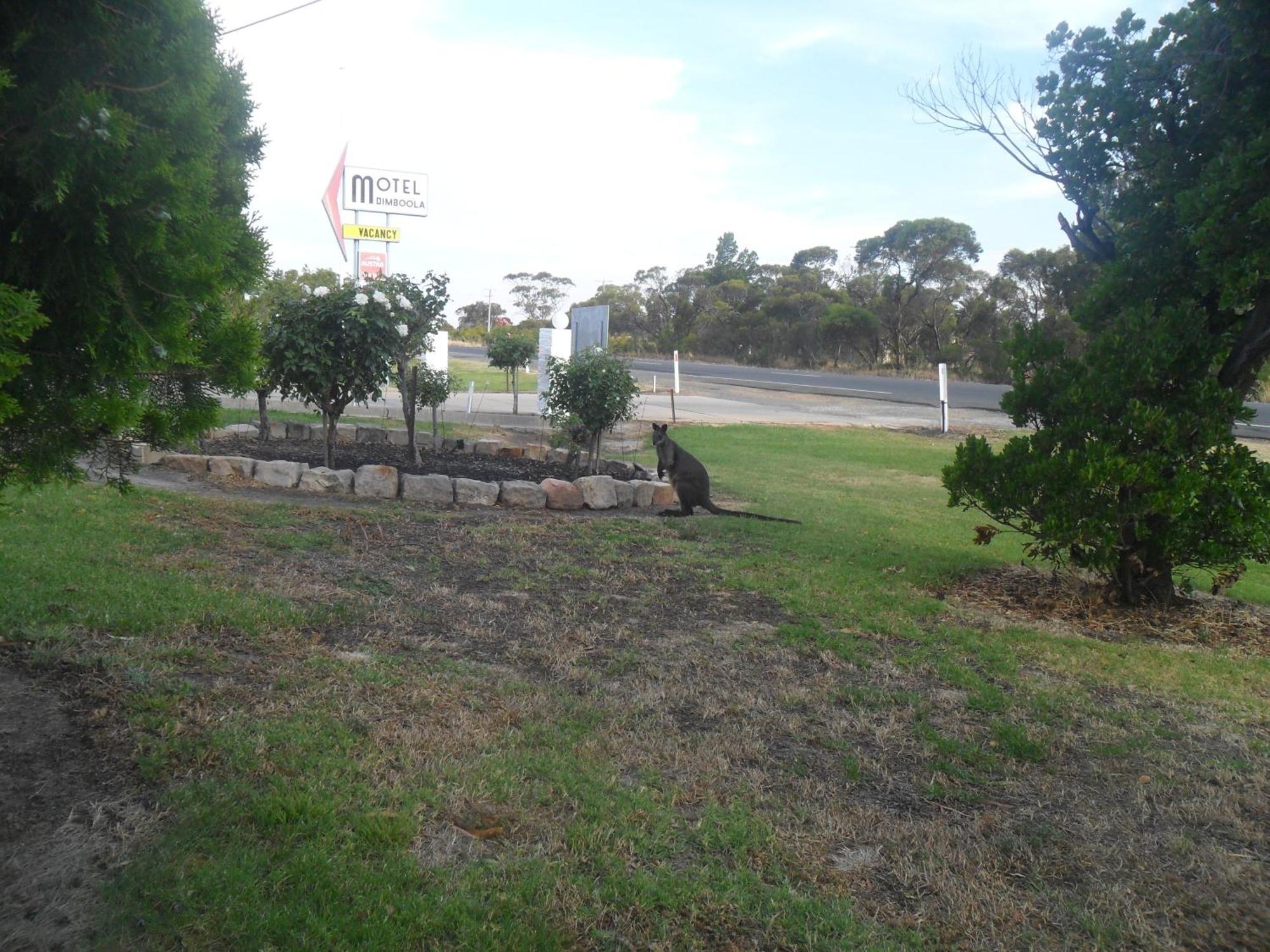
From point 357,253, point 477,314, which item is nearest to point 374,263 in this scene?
point 357,253

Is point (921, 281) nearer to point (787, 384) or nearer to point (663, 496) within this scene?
point (787, 384)

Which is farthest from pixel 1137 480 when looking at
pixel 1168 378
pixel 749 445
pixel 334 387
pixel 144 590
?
pixel 749 445

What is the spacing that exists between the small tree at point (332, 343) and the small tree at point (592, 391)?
200 cm

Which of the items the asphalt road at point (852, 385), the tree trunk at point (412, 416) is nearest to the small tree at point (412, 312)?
the tree trunk at point (412, 416)

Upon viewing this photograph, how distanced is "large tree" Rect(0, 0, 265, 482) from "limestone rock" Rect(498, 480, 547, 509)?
7.27 meters

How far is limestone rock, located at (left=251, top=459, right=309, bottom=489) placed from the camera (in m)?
10.0

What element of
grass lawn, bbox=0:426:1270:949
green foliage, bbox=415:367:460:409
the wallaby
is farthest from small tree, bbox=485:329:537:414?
grass lawn, bbox=0:426:1270:949

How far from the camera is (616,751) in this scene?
4129mm

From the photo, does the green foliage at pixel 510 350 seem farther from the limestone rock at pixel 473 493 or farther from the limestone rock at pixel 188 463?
the limestone rock at pixel 473 493

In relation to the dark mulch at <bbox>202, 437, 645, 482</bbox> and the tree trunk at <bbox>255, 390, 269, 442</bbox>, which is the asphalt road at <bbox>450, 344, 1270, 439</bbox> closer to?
the dark mulch at <bbox>202, 437, 645, 482</bbox>

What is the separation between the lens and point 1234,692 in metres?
5.23

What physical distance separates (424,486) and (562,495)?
4.58 ft

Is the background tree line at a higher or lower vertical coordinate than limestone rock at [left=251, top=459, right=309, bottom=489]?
higher

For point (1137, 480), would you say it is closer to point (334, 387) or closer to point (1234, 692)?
point (1234, 692)
